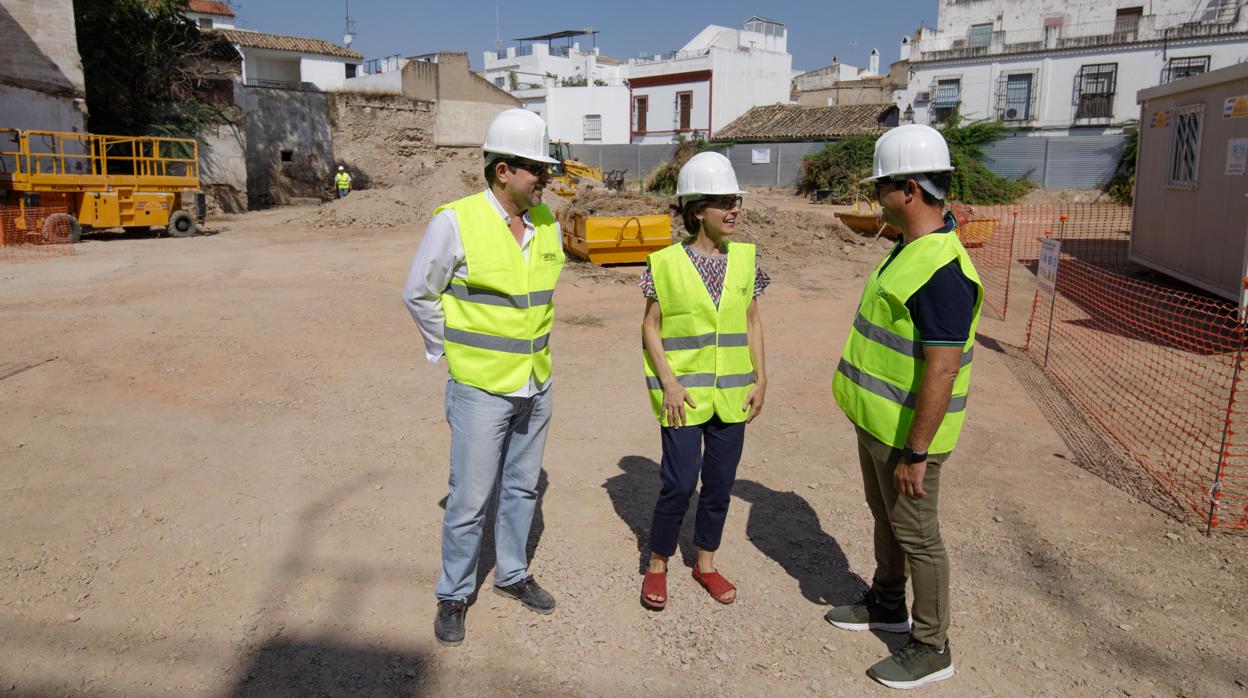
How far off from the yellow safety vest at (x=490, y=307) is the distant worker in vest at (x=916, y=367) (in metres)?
1.19

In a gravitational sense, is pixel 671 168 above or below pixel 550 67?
below

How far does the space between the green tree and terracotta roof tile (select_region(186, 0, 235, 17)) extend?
38562 mm

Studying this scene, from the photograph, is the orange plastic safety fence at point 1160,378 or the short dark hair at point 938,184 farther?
the orange plastic safety fence at point 1160,378

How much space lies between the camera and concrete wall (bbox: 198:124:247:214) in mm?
27062

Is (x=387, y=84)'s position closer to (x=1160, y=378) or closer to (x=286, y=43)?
(x=286, y=43)

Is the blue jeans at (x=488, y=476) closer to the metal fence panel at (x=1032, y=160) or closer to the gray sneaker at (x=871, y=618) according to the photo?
the gray sneaker at (x=871, y=618)

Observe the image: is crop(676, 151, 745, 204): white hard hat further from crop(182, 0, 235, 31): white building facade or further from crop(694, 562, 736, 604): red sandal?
crop(182, 0, 235, 31): white building facade

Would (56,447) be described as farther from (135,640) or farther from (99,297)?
(99,297)

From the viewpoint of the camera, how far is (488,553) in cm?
395

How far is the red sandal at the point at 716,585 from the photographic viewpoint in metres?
3.52

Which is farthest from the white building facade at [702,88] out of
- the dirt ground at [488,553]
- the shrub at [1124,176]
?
the dirt ground at [488,553]

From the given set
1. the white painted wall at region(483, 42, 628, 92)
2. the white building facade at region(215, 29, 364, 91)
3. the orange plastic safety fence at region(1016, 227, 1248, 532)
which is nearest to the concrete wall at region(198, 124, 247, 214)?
the white building facade at region(215, 29, 364, 91)

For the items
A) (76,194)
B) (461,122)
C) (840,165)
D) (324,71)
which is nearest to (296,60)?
(324,71)

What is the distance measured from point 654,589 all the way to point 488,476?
863 millimetres
